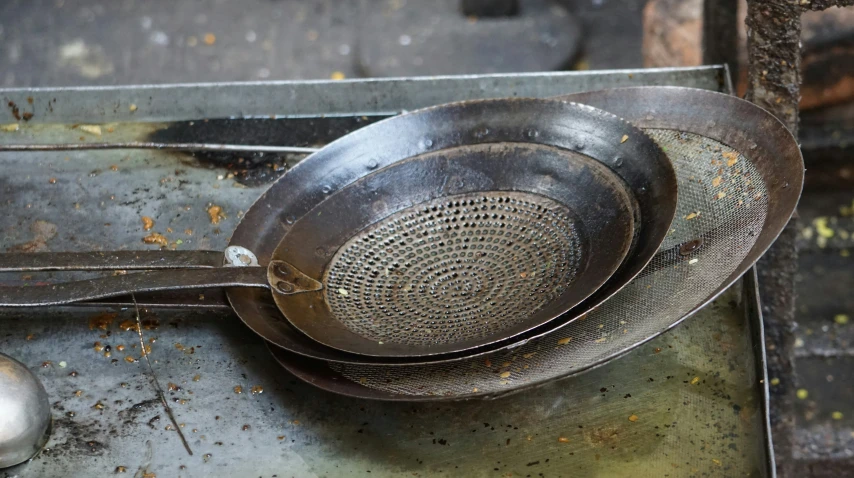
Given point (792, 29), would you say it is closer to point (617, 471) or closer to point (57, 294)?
point (617, 471)

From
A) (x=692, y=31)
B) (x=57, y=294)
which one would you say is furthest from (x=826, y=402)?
(x=57, y=294)

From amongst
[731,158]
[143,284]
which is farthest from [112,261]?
[731,158]

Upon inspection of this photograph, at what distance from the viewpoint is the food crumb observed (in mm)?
1322

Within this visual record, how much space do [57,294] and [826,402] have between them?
1934 mm

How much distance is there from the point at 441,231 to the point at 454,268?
7 centimetres

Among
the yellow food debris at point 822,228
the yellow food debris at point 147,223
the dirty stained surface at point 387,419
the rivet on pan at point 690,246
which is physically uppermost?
the rivet on pan at point 690,246

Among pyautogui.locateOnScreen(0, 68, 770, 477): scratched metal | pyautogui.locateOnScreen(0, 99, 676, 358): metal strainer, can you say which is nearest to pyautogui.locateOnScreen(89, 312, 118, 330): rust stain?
pyautogui.locateOnScreen(0, 68, 770, 477): scratched metal

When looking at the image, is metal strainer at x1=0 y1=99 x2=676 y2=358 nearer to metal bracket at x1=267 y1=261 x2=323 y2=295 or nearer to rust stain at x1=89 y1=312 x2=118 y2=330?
metal bracket at x1=267 y1=261 x2=323 y2=295

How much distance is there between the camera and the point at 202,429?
3.46ft

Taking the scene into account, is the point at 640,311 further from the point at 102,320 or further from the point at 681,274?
the point at 102,320

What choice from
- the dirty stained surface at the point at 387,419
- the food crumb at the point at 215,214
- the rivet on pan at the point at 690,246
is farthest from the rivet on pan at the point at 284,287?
the rivet on pan at the point at 690,246

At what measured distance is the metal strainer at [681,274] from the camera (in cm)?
Result: 96

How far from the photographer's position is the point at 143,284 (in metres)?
1.02

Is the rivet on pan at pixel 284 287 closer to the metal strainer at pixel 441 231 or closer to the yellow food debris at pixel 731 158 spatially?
the metal strainer at pixel 441 231
